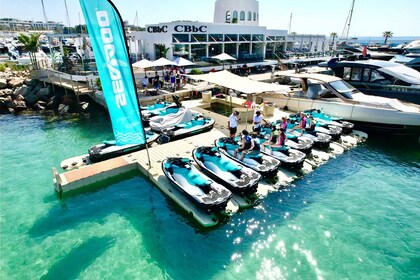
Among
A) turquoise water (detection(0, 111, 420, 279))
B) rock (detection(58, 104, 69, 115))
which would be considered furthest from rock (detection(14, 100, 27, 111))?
turquoise water (detection(0, 111, 420, 279))

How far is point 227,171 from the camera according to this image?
10539mm

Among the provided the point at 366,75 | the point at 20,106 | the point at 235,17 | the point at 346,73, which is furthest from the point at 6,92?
the point at 235,17

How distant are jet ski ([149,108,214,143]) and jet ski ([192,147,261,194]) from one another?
10.8 feet

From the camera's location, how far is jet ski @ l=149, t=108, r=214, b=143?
568 inches

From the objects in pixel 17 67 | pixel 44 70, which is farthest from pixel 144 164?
pixel 17 67

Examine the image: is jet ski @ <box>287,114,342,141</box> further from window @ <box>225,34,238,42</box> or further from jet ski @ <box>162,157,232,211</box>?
window @ <box>225,34,238,42</box>

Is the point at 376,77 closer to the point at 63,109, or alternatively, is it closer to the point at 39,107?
A: the point at 63,109

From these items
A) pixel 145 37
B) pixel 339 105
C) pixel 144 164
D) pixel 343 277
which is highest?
pixel 145 37

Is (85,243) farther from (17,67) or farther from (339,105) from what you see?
(17,67)

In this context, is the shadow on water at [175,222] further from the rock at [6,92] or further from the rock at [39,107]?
the rock at [6,92]

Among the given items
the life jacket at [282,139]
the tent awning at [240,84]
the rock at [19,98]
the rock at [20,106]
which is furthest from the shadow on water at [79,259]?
the rock at [19,98]

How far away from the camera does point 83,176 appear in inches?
421

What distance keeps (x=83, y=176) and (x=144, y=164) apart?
8.12 feet

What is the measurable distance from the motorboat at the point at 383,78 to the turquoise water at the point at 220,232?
7.74 meters
